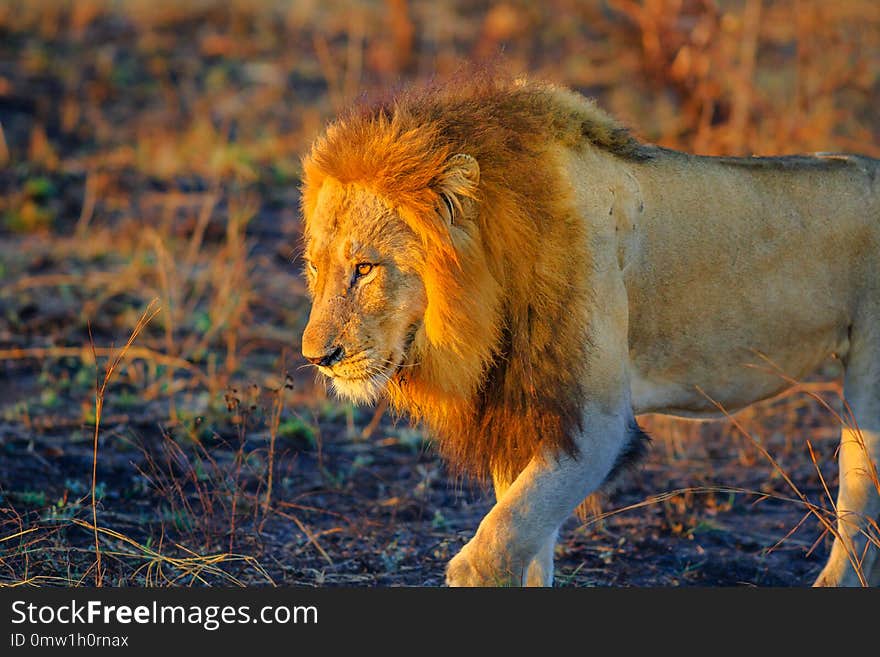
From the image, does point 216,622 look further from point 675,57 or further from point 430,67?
point 430,67

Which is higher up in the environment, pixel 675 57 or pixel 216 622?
pixel 675 57

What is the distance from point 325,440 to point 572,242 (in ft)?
8.19

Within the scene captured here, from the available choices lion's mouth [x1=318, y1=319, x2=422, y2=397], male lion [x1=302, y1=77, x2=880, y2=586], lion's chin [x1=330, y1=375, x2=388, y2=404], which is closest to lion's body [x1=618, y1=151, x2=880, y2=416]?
male lion [x1=302, y1=77, x2=880, y2=586]

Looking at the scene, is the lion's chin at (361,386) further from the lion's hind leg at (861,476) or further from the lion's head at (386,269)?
the lion's hind leg at (861,476)

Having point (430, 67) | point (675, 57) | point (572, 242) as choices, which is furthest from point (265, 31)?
point (572, 242)

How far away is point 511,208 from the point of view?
3479mm

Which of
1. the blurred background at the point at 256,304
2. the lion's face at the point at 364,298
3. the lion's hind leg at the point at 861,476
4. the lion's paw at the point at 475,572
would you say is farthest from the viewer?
the blurred background at the point at 256,304

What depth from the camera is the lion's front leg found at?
3314mm

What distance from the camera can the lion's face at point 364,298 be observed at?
11.2 feet

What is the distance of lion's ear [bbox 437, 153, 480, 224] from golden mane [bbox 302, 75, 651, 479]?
1 centimetres

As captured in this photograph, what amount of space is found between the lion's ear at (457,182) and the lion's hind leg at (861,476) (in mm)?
1555

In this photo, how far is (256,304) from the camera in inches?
288

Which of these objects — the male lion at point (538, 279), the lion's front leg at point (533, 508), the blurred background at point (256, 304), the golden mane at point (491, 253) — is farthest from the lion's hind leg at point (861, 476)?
the golden mane at point (491, 253)

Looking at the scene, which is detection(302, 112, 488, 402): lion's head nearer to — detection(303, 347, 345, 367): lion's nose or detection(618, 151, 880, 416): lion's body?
detection(303, 347, 345, 367): lion's nose
